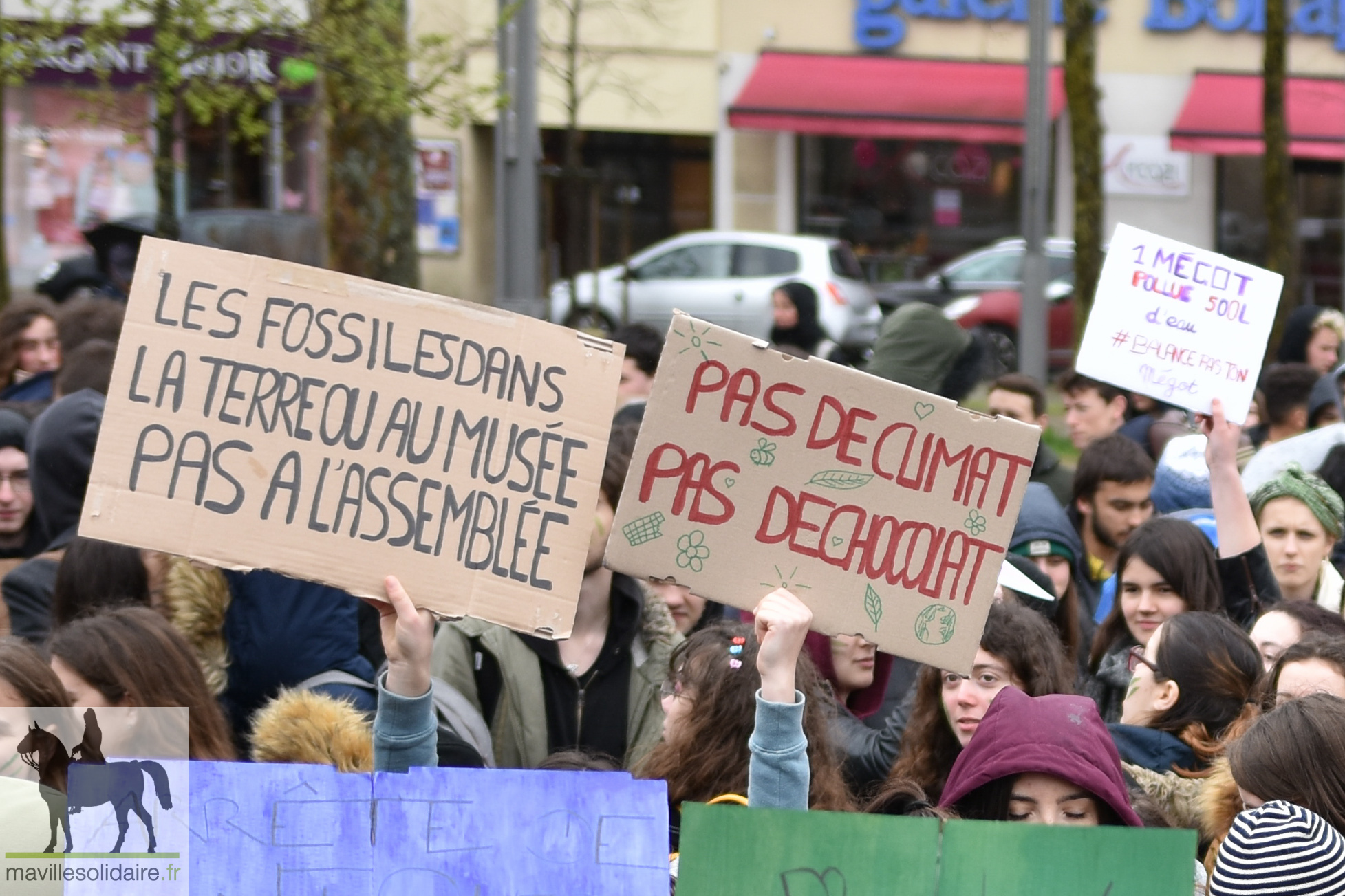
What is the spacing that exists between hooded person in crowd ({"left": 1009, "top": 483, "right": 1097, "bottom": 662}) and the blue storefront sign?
18563 mm

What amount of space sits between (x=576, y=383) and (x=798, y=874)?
3.33 ft

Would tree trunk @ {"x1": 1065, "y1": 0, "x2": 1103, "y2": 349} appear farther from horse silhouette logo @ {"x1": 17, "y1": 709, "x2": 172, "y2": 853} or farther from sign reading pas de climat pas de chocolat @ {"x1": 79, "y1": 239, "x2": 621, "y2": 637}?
horse silhouette logo @ {"x1": 17, "y1": 709, "x2": 172, "y2": 853}

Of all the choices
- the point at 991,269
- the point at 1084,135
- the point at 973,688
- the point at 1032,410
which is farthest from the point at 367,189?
the point at 991,269

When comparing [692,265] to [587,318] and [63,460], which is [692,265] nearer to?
[587,318]

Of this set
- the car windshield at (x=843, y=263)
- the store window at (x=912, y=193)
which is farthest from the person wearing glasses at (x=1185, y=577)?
the store window at (x=912, y=193)

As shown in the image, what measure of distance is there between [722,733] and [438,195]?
19030 millimetres

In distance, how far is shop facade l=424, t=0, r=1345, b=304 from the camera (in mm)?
21953

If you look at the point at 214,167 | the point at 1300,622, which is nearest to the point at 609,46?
the point at 214,167

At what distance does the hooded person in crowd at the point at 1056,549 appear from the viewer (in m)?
4.73

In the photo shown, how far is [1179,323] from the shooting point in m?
5.05

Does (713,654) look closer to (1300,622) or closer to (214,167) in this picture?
(1300,622)

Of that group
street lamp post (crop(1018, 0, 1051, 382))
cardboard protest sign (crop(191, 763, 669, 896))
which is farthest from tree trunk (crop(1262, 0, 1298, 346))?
cardboard protest sign (crop(191, 763, 669, 896))

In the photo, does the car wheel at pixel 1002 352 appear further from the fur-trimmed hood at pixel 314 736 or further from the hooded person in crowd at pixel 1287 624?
the fur-trimmed hood at pixel 314 736

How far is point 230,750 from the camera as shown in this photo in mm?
3307
